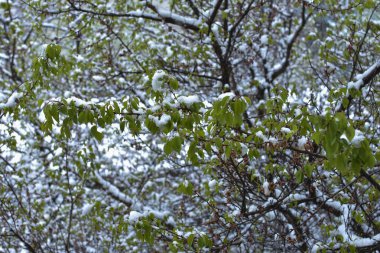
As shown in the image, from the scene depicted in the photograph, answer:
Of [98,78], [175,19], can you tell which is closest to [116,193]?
[98,78]

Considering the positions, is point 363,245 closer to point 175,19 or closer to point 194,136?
point 194,136

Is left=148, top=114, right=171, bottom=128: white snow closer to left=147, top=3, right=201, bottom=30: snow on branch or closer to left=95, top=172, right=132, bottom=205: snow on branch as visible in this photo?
left=147, top=3, right=201, bottom=30: snow on branch

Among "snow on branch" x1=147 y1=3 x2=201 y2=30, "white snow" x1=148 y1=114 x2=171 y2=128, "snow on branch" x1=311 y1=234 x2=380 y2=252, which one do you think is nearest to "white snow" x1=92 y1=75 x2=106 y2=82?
"snow on branch" x1=147 y1=3 x2=201 y2=30

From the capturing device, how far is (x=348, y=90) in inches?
143

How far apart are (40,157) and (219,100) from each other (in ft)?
19.4

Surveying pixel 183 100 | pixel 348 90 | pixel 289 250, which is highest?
pixel 348 90

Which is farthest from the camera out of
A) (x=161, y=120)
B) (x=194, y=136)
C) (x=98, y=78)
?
(x=98, y=78)

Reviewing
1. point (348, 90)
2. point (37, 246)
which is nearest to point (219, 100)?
point (348, 90)

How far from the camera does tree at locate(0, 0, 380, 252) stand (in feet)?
9.74

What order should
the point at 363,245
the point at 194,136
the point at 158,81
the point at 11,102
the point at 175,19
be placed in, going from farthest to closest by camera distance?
1. the point at 175,19
2. the point at 11,102
3. the point at 363,245
4. the point at 158,81
5. the point at 194,136

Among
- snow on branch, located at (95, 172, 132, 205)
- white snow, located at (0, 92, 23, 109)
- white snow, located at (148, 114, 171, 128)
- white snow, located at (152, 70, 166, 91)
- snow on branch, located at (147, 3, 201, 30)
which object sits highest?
snow on branch, located at (147, 3, 201, 30)

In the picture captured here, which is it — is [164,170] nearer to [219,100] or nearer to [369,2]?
[369,2]

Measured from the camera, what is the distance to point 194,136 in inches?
115

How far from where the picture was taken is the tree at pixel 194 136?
2.97m
